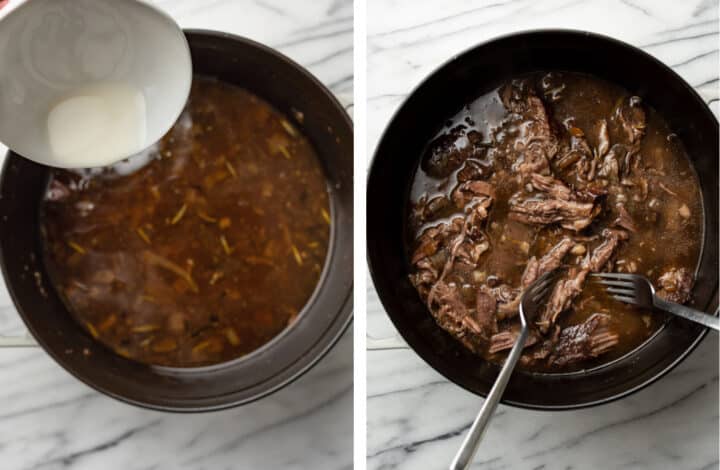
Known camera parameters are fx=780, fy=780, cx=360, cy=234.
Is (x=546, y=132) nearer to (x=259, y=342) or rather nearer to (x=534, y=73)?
(x=534, y=73)

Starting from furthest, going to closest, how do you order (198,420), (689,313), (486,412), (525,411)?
(198,420)
(525,411)
(689,313)
(486,412)

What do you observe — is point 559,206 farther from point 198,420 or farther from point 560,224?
point 198,420

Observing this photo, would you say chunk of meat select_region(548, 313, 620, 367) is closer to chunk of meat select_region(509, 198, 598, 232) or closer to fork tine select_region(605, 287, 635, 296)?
fork tine select_region(605, 287, 635, 296)

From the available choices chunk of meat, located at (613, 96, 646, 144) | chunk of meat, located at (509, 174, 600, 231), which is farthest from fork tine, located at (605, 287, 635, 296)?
chunk of meat, located at (613, 96, 646, 144)

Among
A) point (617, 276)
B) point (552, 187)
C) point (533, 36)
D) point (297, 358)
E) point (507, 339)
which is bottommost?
point (297, 358)

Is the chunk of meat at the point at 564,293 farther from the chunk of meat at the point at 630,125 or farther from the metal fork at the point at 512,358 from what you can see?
the chunk of meat at the point at 630,125

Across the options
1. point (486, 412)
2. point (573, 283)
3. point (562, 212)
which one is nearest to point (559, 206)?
point (562, 212)
